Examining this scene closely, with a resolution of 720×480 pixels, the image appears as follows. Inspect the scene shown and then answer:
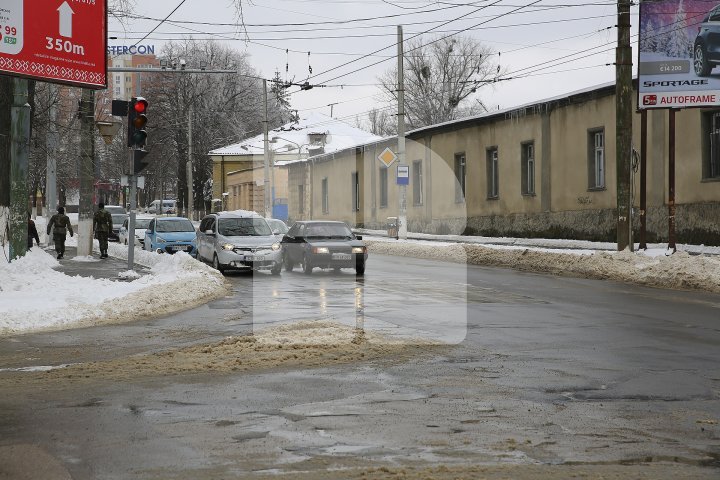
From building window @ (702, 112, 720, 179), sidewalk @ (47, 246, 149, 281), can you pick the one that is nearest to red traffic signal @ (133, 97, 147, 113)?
sidewalk @ (47, 246, 149, 281)

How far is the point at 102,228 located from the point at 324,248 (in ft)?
34.6

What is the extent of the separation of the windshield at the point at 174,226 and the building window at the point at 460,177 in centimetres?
1399

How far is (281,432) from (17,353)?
6.14 m

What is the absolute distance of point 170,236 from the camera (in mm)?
36125

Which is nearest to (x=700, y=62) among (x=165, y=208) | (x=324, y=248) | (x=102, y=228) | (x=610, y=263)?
(x=610, y=263)

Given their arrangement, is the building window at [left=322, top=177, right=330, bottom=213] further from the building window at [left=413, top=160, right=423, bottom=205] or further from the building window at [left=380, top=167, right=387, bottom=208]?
the building window at [left=413, top=160, right=423, bottom=205]

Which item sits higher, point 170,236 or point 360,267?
point 170,236

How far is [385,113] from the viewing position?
10606 centimetres

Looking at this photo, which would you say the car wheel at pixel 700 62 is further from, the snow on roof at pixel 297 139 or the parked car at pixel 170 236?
the snow on roof at pixel 297 139

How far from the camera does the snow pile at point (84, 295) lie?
15.2m

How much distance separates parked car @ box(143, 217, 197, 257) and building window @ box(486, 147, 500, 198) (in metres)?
13.5

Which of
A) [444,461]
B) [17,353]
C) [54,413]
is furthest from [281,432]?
[17,353]

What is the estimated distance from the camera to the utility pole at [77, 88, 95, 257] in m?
30.5

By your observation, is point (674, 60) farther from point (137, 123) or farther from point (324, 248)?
point (137, 123)
